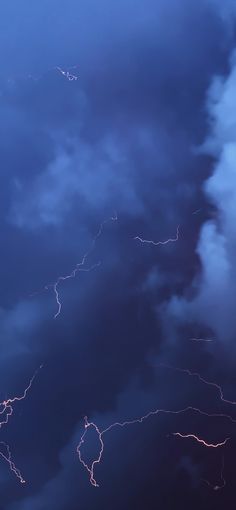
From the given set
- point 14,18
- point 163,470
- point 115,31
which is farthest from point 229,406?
point 14,18

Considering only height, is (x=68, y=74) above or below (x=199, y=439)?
above

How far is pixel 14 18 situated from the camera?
7.14 meters

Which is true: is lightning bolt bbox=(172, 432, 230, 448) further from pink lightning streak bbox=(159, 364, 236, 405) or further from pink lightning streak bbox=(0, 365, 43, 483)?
pink lightning streak bbox=(0, 365, 43, 483)

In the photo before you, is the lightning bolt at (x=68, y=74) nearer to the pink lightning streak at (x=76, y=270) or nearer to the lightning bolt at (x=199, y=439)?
the pink lightning streak at (x=76, y=270)

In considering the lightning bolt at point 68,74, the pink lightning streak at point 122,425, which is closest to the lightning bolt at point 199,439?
the pink lightning streak at point 122,425

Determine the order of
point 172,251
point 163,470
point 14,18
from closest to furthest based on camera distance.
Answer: point 14,18, point 172,251, point 163,470

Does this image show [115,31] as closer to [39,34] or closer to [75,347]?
[39,34]

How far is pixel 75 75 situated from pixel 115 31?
0.87m

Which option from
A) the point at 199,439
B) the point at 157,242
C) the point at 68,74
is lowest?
the point at 199,439

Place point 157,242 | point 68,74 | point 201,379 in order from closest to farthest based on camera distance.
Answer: point 68,74 → point 157,242 → point 201,379

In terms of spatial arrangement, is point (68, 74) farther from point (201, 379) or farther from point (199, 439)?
point (199, 439)

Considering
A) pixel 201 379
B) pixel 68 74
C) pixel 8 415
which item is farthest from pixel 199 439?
pixel 68 74

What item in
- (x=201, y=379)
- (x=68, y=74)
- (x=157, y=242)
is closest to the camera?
(x=68, y=74)

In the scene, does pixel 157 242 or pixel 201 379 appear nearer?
pixel 157 242
